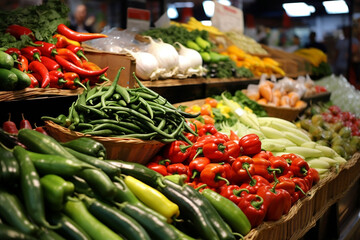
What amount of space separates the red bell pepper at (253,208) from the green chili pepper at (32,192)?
1182mm

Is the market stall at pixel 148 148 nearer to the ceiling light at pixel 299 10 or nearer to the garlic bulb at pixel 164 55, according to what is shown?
the garlic bulb at pixel 164 55

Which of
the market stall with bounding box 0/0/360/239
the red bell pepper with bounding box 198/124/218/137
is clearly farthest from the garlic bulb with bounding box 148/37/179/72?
the red bell pepper with bounding box 198/124/218/137

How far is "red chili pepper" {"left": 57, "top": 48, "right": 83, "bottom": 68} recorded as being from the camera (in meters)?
3.18

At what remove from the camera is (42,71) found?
2.89 metres

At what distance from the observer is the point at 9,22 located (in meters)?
3.29

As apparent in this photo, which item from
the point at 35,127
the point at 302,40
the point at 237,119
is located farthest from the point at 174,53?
the point at 302,40

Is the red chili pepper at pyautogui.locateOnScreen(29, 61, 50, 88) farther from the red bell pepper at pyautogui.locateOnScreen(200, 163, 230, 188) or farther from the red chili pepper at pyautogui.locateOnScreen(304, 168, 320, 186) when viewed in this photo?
the red chili pepper at pyautogui.locateOnScreen(304, 168, 320, 186)

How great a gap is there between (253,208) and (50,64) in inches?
71.1

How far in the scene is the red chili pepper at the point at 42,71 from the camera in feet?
9.29

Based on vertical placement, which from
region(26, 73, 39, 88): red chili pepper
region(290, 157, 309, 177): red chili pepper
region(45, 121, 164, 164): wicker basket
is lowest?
region(290, 157, 309, 177): red chili pepper

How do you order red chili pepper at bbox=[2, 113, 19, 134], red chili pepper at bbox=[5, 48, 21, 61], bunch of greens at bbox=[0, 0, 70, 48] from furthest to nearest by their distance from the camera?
bunch of greens at bbox=[0, 0, 70, 48], red chili pepper at bbox=[5, 48, 21, 61], red chili pepper at bbox=[2, 113, 19, 134]

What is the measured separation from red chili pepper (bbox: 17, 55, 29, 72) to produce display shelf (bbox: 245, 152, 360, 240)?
188cm

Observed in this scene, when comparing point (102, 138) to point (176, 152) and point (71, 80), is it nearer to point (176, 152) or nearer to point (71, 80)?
point (176, 152)

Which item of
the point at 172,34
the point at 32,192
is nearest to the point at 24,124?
the point at 32,192
